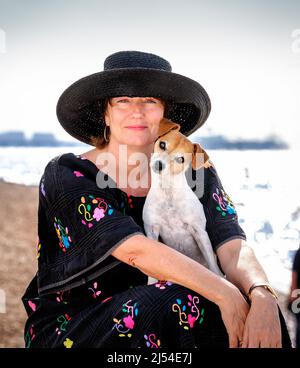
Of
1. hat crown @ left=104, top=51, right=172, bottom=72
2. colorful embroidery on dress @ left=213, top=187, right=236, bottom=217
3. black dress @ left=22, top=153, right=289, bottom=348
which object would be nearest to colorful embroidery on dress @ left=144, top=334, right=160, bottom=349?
black dress @ left=22, top=153, right=289, bottom=348

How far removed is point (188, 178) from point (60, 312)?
870 mm

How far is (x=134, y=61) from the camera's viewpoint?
2186 millimetres

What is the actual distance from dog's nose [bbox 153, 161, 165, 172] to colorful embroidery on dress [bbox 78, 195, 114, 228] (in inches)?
15.1

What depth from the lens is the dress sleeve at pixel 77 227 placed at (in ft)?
6.01

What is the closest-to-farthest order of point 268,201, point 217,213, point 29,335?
point 29,335
point 217,213
point 268,201

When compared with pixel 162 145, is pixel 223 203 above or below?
below

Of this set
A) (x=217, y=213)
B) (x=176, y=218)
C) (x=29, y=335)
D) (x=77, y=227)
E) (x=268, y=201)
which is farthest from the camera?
(x=268, y=201)

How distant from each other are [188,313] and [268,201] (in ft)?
11.6

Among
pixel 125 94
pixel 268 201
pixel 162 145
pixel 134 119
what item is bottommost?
pixel 268 201

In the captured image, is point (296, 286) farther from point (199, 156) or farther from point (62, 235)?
point (62, 235)

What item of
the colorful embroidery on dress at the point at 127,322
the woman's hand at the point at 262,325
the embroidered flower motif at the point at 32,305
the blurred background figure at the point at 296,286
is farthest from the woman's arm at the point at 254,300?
the embroidered flower motif at the point at 32,305

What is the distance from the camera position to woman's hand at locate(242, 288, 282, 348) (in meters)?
1.66

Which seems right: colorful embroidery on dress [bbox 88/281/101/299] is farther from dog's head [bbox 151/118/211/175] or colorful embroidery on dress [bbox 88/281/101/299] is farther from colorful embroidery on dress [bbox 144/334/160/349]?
dog's head [bbox 151/118/211/175]

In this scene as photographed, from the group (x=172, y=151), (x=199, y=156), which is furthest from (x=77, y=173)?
(x=199, y=156)
